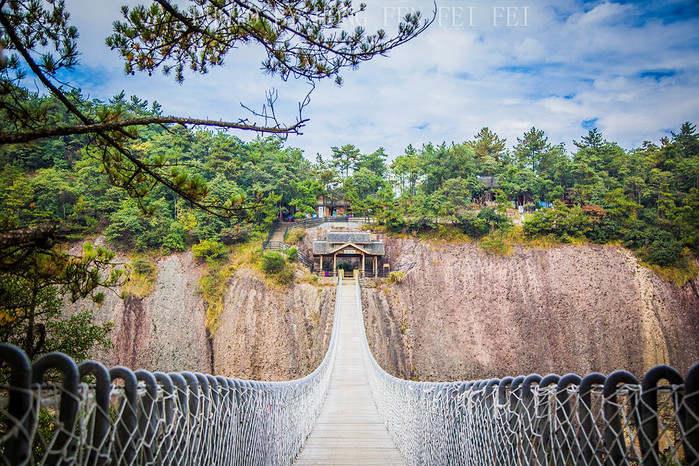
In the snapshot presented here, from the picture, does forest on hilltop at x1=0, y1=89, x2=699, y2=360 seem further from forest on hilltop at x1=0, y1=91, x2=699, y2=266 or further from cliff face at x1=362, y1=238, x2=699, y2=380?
cliff face at x1=362, y1=238, x2=699, y2=380

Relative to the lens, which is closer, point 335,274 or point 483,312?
point 483,312

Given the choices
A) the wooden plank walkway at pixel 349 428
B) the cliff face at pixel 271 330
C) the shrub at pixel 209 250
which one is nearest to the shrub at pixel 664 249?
the cliff face at pixel 271 330

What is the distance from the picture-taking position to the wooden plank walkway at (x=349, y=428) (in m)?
3.54

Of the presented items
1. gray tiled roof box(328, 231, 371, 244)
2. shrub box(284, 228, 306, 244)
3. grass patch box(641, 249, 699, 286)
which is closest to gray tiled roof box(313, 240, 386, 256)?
gray tiled roof box(328, 231, 371, 244)

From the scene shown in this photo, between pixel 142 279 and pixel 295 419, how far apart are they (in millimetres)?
13423

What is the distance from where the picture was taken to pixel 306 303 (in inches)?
558

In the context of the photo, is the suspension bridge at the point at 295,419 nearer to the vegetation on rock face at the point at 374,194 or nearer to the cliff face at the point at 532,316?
the vegetation on rock face at the point at 374,194

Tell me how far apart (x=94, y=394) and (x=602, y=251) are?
17.8 m

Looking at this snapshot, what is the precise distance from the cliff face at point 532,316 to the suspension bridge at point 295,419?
31.7ft

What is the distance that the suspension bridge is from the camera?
0.88 m

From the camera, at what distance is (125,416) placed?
1.09 metres

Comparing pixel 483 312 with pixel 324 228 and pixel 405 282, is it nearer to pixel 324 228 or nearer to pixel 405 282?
pixel 405 282

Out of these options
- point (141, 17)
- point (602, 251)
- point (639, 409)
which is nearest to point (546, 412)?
point (639, 409)

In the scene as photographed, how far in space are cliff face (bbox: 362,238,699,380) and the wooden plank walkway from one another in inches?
195
